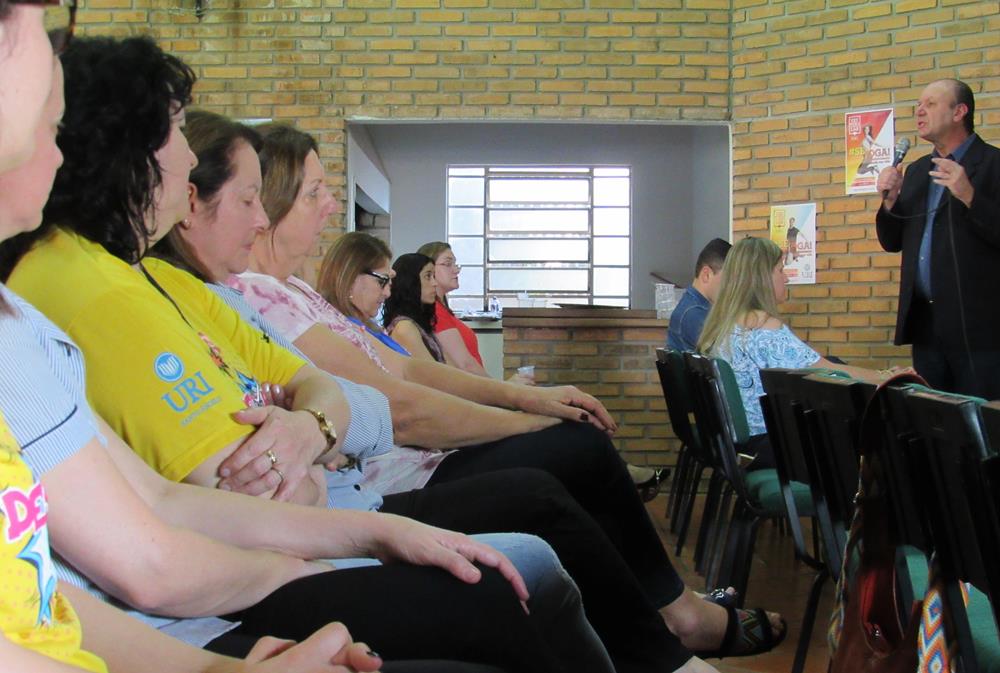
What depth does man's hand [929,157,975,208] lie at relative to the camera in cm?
429

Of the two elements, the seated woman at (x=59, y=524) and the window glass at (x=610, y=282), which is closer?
the seated woman at (x=59, y=524)

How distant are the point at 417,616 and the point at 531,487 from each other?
597 mm

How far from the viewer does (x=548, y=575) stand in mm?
1380

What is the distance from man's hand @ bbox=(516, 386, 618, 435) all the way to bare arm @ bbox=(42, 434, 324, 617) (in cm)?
119

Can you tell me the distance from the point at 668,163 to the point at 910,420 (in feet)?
34.2

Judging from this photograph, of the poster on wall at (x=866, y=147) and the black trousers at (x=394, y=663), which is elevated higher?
the poster on wall at (x=866, y=147)

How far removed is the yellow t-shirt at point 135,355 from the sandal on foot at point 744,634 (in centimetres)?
127

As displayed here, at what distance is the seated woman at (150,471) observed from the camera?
941 mm

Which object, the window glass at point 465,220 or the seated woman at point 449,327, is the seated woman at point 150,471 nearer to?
the seated woman at point 449,327

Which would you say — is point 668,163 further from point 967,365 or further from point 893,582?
point 893,582

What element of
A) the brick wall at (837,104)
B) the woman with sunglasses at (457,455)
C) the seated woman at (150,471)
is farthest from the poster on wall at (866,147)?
the seated woman at (150,471)

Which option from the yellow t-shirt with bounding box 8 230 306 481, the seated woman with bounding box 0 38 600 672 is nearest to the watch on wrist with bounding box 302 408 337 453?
the seated woman with bounding box 0 38 600 672

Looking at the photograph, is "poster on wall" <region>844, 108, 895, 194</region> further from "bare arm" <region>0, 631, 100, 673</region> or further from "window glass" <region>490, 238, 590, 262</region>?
"window glass" <region>490, 238, 590, 262</region>

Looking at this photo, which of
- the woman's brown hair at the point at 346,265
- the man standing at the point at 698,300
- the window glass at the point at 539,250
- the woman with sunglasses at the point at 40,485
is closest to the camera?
the woman with sunglasses at the point at 40,485
